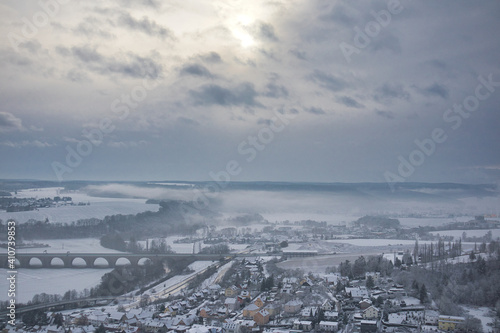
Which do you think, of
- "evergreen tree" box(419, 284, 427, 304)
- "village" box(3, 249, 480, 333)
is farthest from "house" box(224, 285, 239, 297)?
"evergreen tree" box(419, 284, 427, 304)

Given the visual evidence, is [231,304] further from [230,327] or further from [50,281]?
[50,281]

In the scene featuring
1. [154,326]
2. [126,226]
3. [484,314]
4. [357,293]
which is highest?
[126,226]

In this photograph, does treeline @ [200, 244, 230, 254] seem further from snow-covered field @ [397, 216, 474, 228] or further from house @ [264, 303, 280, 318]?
snow-covered field @ [397, 216, 474, 228]

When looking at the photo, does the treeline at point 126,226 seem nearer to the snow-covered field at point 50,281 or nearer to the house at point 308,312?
the snow-covered field at point 50,281

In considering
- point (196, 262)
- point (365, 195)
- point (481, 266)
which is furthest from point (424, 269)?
point (365, 195)

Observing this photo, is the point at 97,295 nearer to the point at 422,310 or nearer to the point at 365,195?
the point at 422,310

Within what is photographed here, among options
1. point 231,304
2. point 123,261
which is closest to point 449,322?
point 231,304
